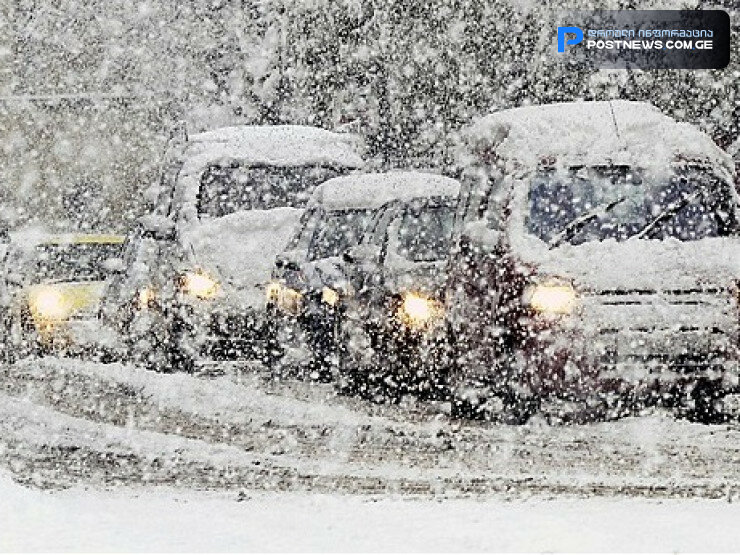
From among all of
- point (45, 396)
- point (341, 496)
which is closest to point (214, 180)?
point (45, 396)

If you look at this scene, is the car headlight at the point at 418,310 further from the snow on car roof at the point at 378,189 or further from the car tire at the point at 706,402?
the car tire at the point at 706,402

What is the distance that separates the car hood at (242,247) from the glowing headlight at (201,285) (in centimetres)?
7

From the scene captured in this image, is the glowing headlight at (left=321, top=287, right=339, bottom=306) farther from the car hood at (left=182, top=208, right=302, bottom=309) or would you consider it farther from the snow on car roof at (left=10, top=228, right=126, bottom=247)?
the snow on car roof at (left=10, top=228, right=126, bottom=247)

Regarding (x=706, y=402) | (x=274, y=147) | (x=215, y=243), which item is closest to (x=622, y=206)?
(x=706, y=402)

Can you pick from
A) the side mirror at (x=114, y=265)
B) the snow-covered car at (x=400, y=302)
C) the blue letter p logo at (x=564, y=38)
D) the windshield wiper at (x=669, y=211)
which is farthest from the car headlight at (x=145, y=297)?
the blue letter p logo at (x=564, y=38)

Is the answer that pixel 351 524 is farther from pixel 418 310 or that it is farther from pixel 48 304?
pixel 48 304

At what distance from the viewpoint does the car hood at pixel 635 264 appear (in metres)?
10.1

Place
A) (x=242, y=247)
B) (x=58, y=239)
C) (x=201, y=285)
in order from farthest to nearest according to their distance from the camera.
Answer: (x=58, y=239)
(x=242, y=247)
(x=201, y=285)

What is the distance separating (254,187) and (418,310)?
4558mm

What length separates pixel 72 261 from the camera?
16828 millimetres

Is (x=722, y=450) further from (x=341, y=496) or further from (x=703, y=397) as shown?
(x=341, y=496)

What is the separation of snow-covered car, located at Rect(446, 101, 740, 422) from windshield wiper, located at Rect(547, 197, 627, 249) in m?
0.01

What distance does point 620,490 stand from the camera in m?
8.21
